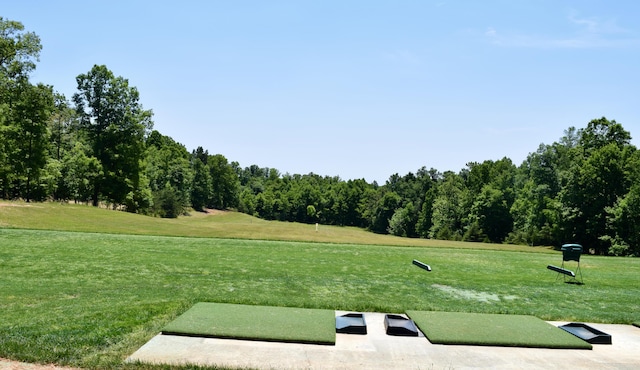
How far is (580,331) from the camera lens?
822 cm

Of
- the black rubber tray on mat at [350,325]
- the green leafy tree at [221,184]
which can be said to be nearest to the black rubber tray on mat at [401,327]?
the black rubber tray on mat at [350,325]

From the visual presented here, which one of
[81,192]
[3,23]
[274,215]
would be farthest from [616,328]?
[274,215]

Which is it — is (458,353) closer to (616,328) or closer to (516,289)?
(616,328)

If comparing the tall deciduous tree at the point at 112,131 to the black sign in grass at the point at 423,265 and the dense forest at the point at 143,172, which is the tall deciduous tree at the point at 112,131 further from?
the black sign in grass at the point at 423,265

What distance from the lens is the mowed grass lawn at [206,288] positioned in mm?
7125

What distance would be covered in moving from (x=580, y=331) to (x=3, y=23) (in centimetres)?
4561

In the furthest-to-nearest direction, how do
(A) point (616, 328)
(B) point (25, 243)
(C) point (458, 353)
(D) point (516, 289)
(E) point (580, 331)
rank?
(B) point (25, 243)
(D) point (516, 289)
(A) point (616, 328)
(E) point (580, 331)
(C) point (458, 353)

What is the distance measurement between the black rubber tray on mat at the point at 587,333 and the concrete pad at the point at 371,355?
0.18 m

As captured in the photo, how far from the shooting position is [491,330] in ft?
26.2

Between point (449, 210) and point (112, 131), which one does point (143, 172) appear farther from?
point (449, 210)

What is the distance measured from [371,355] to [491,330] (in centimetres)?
282

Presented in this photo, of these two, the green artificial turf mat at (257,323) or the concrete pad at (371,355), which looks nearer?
the concrete pad at (371,355)

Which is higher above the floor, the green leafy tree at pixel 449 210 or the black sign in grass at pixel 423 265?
the green leafy tree at pixel 449 210

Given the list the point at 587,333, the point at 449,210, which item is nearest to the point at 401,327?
the point at 587,333
